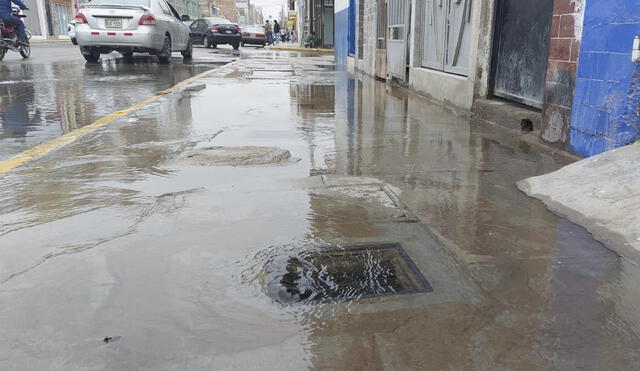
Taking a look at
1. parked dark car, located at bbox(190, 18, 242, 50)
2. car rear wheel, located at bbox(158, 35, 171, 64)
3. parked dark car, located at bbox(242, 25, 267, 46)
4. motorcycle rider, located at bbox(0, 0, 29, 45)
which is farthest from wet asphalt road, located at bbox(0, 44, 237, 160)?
parked dark car, located at bbox(242, 25, 267, 46)

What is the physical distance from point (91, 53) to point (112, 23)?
73.6 inches

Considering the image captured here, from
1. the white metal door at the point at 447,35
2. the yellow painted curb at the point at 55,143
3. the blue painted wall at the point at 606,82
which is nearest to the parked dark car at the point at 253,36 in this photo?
Result: the white metal door at the point at 447,35

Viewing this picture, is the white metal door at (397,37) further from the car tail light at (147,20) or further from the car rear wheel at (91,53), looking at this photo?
the car rear wheel at (91,53)

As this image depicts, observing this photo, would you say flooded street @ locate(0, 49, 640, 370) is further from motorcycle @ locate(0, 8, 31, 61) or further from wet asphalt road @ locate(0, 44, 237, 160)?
motorcycle @ locate(0, 8, 31, 61)

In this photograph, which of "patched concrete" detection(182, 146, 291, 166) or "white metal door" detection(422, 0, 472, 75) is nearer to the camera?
"patched concrete" detection(182, 146, 291, 166)

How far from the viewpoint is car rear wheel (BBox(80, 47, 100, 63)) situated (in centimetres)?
1437

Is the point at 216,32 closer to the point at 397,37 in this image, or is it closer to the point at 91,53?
the point at 91,53

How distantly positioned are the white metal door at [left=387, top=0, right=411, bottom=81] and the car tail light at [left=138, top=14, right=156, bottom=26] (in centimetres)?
598

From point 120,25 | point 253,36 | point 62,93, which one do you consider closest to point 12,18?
Answer: point 120,25

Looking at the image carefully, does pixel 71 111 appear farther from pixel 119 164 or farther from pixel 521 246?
pixel 521 246

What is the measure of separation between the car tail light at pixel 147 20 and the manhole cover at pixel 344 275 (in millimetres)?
12248

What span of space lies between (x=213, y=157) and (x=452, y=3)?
15.9ft

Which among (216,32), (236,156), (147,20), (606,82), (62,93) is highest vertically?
(216,32)

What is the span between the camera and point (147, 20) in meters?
13.2
